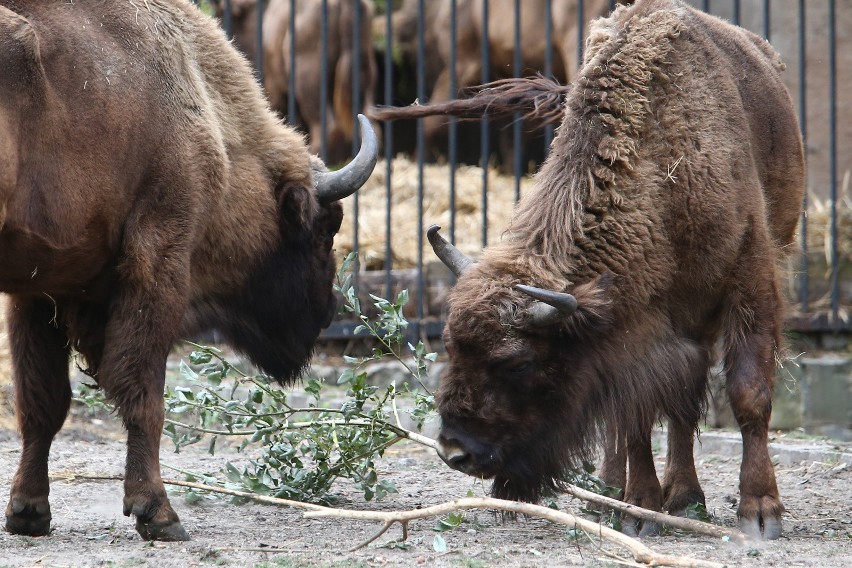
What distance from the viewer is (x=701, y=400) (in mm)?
4914

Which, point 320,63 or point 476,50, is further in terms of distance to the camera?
point 476,50

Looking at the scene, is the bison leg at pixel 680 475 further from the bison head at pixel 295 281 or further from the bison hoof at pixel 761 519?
the bison head at pixel 295 281

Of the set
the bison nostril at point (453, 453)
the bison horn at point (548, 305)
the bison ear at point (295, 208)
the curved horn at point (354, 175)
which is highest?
the curved horn at point (354, 175)

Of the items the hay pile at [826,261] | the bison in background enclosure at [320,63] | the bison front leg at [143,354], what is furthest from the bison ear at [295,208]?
the bison in background enclosure at [320,63]

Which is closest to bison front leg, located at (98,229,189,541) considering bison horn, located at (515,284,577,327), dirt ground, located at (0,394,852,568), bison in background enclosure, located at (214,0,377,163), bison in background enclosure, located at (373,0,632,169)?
dirt ground, located at (0,394,852,568)

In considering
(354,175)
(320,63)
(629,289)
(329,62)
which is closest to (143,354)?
(354,175)

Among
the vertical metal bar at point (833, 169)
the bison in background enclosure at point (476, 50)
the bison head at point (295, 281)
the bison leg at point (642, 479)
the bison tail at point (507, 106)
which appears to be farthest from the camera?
the bison in background enclosure at point (476, 50)

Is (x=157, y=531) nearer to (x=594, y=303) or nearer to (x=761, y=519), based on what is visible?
(x=594, y=303)

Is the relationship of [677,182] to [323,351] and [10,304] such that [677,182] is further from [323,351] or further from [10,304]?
[323,351]

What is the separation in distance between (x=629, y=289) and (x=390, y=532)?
1343 millimetres

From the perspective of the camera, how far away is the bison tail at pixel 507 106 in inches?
223

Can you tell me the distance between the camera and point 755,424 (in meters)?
4.59

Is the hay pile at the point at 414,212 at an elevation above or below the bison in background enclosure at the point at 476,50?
below

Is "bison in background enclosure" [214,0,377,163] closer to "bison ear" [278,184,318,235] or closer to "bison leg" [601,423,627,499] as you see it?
"bison ear" [278,184,318,235]
